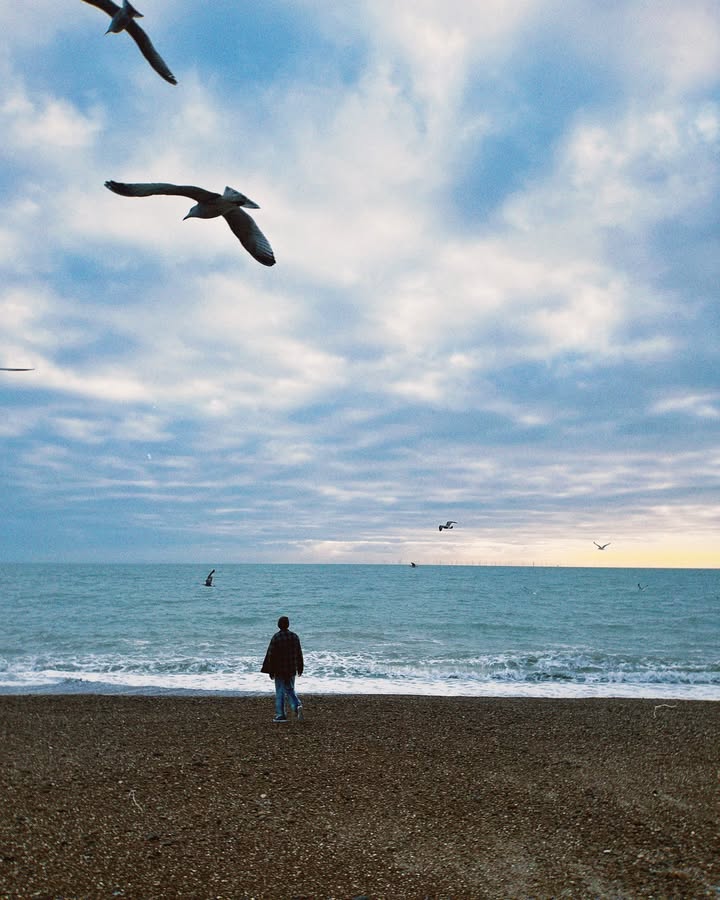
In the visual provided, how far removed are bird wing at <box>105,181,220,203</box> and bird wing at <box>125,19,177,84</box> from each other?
690 mm

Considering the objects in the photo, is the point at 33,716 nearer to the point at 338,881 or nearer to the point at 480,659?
the point at 338,881

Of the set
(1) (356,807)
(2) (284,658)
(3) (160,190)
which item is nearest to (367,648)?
(2) (284,658)

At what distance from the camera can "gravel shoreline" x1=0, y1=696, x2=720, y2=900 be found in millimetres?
5762

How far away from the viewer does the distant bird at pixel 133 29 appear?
4426mm

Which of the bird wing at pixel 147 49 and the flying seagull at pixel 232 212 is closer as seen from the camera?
the bird wing at pixel 147 49

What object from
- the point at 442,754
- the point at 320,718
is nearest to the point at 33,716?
the point at 320,718

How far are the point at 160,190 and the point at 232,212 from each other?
2.14ft

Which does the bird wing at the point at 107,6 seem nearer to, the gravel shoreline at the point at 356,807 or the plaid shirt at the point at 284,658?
the gravel shoreline at the point at 356,807

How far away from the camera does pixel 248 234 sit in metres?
5.00

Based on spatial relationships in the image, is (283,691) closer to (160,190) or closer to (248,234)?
(248,234)

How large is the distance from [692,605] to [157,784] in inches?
2311

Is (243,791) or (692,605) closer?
(243,791)

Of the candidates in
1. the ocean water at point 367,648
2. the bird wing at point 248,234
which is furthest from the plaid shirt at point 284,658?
the bird wing at point 248,234

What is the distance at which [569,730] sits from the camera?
461 inches
